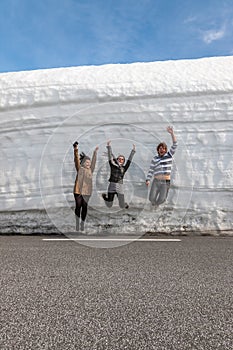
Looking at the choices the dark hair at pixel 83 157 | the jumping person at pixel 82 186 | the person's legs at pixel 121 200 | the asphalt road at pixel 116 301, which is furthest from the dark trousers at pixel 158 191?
the asphalt road at pixel 116 301

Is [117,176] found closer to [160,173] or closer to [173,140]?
[160,173]

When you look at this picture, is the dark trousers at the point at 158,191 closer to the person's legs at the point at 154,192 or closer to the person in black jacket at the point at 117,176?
the person's legs at the point at 154,192

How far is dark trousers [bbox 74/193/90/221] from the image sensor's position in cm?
617

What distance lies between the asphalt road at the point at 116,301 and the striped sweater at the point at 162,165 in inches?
102

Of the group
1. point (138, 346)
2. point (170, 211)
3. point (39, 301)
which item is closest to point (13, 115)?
point (170, 211)

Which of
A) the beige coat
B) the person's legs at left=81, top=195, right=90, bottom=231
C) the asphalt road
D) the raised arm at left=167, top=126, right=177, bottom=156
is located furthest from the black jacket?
the asphalt road

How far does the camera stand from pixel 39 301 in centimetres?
214

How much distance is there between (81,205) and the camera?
6.23 metres

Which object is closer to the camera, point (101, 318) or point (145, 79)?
point (101, 318)

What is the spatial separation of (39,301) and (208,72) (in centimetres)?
591

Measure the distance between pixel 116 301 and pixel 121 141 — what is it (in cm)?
462

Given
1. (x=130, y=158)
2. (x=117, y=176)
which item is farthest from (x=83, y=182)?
(x=130, y=158)

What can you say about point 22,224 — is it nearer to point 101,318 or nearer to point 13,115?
point 13,115

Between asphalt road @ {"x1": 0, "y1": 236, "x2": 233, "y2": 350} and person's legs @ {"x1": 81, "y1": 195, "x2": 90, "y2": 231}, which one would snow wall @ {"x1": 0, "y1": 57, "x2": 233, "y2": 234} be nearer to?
person's legs @ {"x1": 81, "y1": 195, "x2": 90, "y2": 231}
